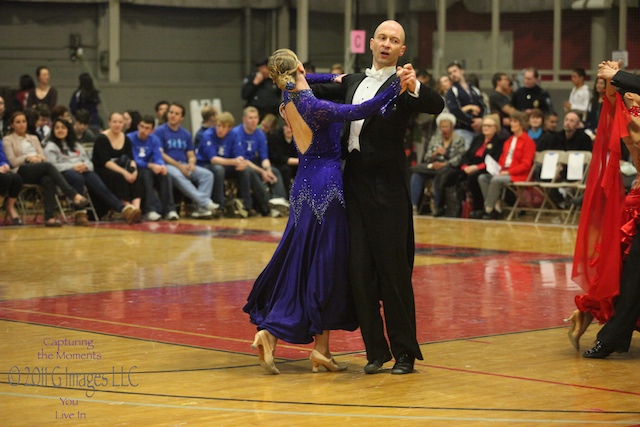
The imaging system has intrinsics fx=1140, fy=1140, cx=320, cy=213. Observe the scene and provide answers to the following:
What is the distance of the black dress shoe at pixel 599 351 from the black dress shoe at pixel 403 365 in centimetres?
110

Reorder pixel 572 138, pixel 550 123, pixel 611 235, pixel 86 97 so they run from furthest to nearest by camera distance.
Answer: pixel 86 97 < pixel 550 123 < pixel 572 138 < pixel 611 235

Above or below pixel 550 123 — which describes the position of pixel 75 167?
below

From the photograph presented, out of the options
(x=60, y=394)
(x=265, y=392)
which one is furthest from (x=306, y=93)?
(x=60, y=394)

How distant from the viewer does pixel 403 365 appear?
5832 millimetres

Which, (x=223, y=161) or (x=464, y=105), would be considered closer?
(x=223, y=161)

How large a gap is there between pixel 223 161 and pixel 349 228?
9.57 metres

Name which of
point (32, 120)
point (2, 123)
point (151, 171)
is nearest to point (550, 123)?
point (151, 171)

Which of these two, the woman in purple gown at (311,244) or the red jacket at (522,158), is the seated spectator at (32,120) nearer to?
the red jacket at (522,158)

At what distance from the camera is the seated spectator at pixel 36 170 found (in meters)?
13.7

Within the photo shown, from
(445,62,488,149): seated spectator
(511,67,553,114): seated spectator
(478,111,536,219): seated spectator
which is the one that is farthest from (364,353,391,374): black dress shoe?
(511,67,553,114): seated spectator

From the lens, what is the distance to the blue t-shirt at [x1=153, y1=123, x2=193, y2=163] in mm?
15180

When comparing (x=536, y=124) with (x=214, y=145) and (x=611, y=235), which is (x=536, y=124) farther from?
(x=611, y=235)

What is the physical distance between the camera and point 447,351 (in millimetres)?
6465

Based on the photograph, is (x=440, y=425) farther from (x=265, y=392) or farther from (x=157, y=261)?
(x=157, y=261)
